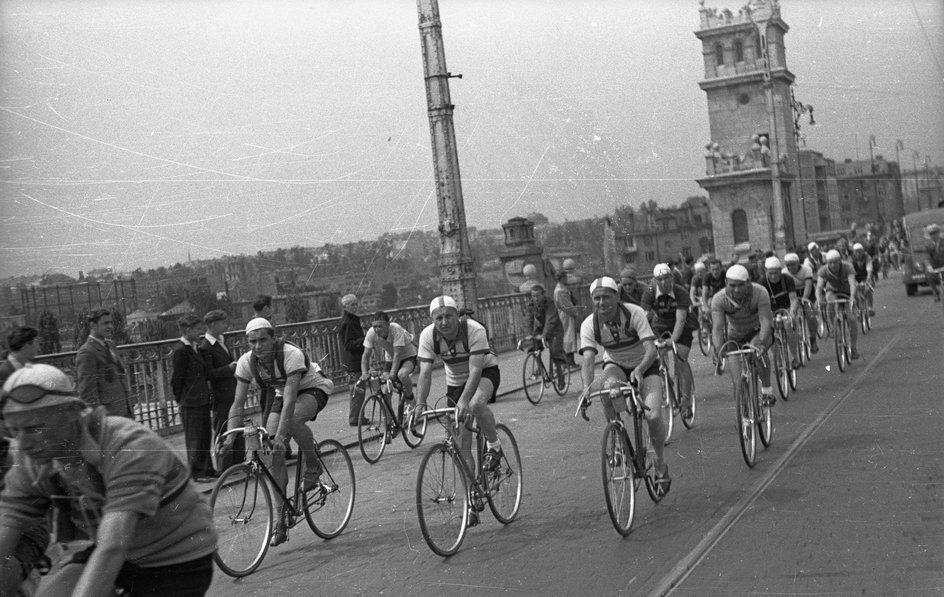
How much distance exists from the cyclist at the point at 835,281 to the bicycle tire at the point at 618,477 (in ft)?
31.7

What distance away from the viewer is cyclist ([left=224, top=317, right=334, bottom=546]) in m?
7.23

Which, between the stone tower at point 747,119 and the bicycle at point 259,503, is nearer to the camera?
the bicycle at point 259,503

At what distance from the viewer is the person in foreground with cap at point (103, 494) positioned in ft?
9.61

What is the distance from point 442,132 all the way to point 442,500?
22.0ft

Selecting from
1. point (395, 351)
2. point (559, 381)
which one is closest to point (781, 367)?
point (559, 381)

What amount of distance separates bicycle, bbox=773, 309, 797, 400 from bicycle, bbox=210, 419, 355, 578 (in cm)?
613

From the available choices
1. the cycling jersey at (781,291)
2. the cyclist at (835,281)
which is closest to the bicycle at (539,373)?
the cycling jersey at (781,291)

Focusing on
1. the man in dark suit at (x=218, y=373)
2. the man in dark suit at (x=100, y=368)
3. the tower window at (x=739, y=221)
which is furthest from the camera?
the tower window at (x=739, y=221)

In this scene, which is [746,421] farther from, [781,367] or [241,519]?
[241,519]

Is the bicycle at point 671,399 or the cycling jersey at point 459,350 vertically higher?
the cycling jersey at point 459,350

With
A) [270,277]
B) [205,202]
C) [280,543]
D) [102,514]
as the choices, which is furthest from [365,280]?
[102,514]

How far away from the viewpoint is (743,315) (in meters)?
10.6

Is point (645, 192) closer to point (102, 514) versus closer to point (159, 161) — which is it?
point (159, 161)

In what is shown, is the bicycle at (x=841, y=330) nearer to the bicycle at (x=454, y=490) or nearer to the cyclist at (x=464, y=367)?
the cyclist at (x=464, y=367)
